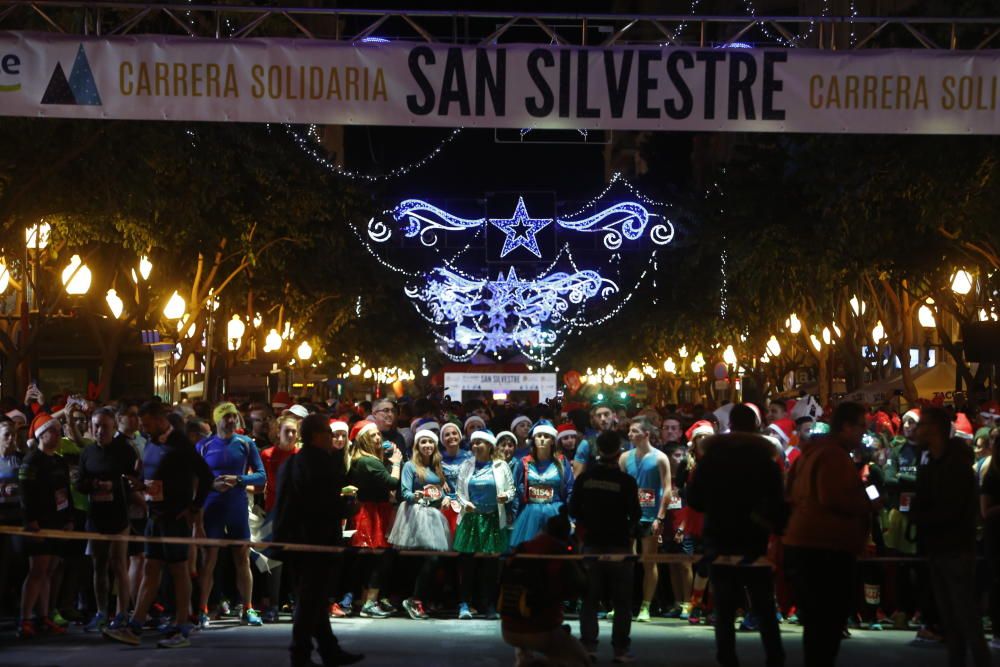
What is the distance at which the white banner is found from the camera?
4788cm

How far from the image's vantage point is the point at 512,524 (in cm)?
1603

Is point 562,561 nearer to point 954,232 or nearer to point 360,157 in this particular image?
point 954,232

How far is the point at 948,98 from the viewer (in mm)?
15117

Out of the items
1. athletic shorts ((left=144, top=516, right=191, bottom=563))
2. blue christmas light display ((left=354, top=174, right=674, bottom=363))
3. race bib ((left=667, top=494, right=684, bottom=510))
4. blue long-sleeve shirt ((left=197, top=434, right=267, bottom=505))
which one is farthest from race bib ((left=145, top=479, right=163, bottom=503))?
blue christmas light display ((left=354, top=174, right=674, bottom=363))

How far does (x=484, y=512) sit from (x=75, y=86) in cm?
566

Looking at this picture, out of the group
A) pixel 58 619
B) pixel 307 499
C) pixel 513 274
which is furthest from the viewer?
pixel 513 274

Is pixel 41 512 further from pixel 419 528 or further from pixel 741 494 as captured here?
pixel 741 494

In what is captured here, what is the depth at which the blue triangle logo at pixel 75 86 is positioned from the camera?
14992mm

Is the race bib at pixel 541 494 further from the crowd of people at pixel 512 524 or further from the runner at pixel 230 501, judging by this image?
the runner at pixel 230 501

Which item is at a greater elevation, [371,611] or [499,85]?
[499,85]

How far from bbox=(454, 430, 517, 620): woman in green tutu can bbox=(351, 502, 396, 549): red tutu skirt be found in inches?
31.4

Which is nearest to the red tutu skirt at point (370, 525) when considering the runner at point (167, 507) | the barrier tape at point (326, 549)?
the barrier tape at point (326, 549)

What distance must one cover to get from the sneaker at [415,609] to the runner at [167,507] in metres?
2.95

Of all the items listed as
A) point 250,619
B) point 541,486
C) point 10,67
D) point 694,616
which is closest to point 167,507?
point 250,619
